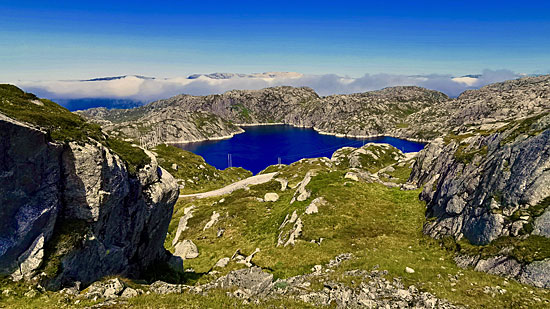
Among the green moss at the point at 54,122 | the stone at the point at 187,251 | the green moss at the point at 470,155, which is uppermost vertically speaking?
the green moss at the point at 54,122

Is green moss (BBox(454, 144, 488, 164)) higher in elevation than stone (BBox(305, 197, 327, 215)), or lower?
higher

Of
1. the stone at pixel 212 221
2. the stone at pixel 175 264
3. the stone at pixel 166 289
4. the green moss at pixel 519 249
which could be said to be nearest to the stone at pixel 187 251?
the stone at pixel 175 264

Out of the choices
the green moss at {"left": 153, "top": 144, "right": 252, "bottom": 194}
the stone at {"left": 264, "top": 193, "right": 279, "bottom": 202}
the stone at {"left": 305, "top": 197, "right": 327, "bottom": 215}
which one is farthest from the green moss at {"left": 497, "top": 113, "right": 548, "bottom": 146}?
the green moss at {"left": 153, "top": 144, "right": 252, "bottom": 194}

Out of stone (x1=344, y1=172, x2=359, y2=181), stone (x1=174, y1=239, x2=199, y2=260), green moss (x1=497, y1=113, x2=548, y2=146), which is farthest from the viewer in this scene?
stone (x1=344, y1=172, x2=359, y2=181)

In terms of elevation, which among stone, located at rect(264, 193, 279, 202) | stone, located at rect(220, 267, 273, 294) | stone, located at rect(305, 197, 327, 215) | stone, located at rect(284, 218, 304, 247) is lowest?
stone, located at rect(264, 193, 279, 202)

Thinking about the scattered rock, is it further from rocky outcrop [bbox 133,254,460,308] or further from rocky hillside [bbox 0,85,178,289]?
rocky outcrop [bbox 133,254,460,308]

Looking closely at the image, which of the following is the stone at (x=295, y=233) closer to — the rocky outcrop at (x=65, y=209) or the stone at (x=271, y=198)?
the rocky outcrop at (x=65, y=209)

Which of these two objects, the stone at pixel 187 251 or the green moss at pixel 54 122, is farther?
the stone at pixel 187 251
